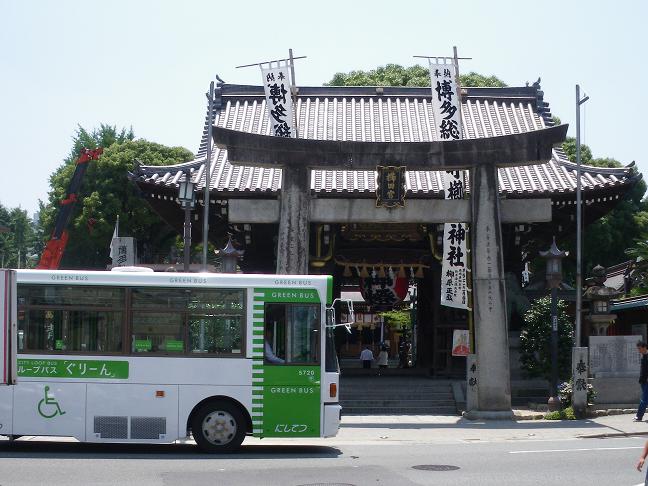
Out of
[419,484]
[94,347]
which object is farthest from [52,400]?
[419,484]

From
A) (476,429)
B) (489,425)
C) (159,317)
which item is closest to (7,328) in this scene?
(159,317)

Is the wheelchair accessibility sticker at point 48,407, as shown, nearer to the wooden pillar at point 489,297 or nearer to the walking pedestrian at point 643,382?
the wooden pillar at point 489,297

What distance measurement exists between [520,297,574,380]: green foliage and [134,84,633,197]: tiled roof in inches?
154

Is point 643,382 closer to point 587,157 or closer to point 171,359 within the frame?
point 171,359

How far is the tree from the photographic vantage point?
177 feet

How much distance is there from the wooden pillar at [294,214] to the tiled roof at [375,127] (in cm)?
431

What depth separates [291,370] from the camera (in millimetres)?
14484

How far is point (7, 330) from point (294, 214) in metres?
11.3

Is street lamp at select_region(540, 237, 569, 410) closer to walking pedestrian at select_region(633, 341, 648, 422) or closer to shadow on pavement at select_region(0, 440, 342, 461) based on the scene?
walking pedestrian at select_region(633, 341, 648, 422)

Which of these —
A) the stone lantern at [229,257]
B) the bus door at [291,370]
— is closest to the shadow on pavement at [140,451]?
the bus door at [291,370]

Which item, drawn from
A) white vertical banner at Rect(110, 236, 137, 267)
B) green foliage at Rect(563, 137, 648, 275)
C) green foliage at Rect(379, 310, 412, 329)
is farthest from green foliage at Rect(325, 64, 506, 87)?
white vertical banner at Rect(110, 236, 137, 267)

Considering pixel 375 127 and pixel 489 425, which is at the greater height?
pixel 375 127

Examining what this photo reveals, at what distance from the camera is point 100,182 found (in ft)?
181

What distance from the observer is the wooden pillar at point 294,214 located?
68.5ft
